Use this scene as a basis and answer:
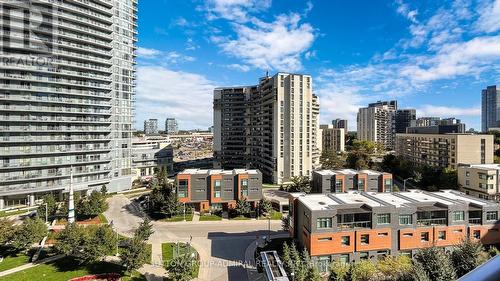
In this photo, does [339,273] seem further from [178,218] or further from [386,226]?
[178,218]

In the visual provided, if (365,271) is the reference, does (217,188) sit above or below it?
above

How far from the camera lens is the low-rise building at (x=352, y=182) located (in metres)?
55.5

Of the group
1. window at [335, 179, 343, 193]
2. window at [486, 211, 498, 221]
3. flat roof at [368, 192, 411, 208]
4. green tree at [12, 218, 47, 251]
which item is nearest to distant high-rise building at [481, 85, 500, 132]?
window at [335, 179, 343, 193]

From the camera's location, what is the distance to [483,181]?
58.3m

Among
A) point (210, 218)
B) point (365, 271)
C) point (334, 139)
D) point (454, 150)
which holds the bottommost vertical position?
point (210, 218)

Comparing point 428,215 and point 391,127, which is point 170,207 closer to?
point 428,215

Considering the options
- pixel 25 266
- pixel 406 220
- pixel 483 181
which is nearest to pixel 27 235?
pixel 25 266

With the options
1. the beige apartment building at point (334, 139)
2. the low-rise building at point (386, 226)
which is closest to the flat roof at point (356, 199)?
the low-rise building at point (386, 226)

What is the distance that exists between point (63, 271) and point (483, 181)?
73.3 m

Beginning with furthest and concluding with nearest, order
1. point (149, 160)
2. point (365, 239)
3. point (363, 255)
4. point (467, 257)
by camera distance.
A: point (149, 160) → point (365, 239) → point (363, 255) → point (467, 257)

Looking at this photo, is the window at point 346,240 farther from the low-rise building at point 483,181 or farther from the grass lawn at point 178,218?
the low-rise building at point 483,181

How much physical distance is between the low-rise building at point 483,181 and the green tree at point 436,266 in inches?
1712

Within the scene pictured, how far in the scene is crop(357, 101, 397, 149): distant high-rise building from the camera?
16688 cm

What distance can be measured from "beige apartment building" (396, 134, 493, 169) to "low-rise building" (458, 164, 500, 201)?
32.1 ft
